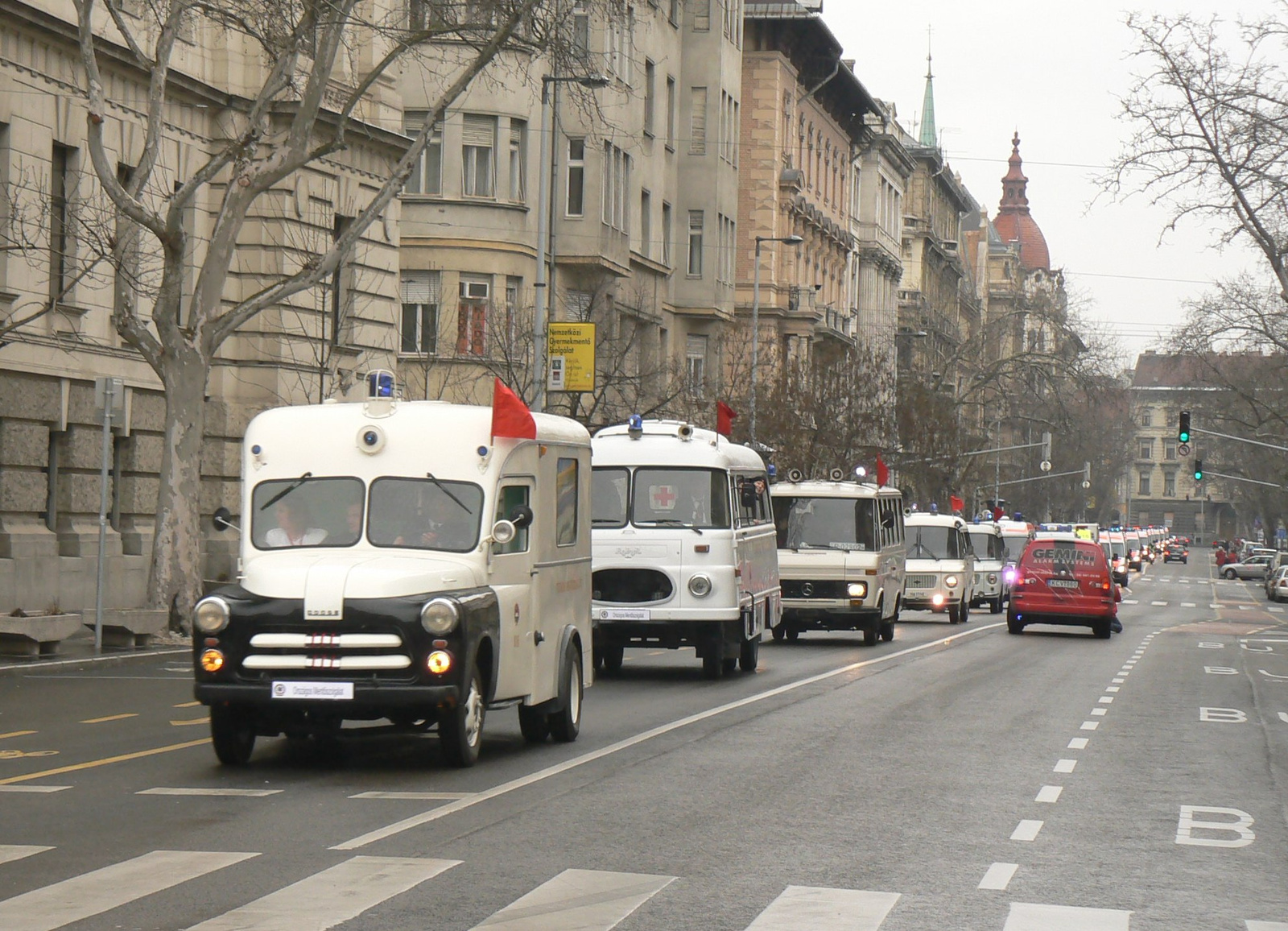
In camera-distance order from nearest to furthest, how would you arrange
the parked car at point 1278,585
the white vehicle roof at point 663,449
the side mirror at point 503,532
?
1. the side mirror at point 503,532
2. the white vehicle roof at point 663,449
3. the parked car at point 1278,585

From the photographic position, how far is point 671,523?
898 inches

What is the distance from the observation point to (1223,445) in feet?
393

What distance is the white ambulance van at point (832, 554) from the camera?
31266mm

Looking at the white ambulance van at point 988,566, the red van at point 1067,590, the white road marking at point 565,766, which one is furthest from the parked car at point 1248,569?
the white road marking at point 565,766

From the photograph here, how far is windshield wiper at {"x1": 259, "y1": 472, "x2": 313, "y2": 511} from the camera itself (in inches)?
547

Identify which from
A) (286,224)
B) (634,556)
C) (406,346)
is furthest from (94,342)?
(406,346)

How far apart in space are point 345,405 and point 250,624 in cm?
202

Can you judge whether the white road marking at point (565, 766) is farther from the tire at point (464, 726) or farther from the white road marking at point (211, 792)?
the white road marking at point (211, 792)

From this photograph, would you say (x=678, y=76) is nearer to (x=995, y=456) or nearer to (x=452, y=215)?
(x=452, y=215)

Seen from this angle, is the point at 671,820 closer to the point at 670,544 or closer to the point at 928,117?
the point at 670,544

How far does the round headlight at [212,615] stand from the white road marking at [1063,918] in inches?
231

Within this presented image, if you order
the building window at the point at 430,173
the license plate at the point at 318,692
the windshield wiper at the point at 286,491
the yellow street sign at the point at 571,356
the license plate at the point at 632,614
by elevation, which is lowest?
the license plate at the point at 318,692

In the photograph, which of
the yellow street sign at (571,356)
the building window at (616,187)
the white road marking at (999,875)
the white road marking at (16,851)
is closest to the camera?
the white road marking at (999,875)

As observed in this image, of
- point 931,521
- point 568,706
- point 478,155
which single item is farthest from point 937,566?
point 568,706
